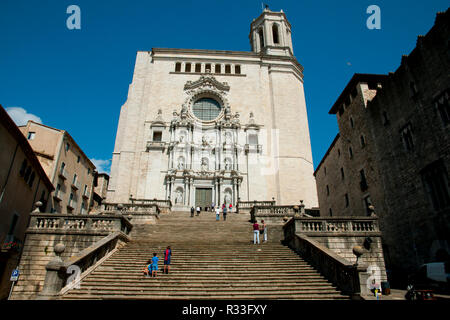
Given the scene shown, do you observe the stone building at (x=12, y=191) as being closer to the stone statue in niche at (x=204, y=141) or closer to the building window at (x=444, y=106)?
the stone statue in niche at (x=204, y=141)

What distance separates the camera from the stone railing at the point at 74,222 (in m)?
13.8

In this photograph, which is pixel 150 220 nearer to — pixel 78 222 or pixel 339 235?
pixel 78 222

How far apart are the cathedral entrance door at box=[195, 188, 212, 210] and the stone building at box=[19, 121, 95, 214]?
12.7 metres

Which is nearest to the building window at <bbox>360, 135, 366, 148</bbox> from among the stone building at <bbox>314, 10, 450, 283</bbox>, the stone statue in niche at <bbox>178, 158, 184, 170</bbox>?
the stone building at <bbox>314, 10, 450, 283</bbox>

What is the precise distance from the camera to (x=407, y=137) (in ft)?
60.0

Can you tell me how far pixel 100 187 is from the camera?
41938mm

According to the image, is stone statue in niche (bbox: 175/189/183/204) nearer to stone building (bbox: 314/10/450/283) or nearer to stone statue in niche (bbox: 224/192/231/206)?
stone statue in niche (bbox: 224/192/231/206)

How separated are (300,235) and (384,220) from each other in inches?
425

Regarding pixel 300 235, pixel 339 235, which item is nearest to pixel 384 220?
pixel 339 235

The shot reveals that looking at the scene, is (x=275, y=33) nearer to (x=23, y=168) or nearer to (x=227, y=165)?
(x=227, y=165)

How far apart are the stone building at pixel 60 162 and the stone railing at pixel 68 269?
16.1 meters

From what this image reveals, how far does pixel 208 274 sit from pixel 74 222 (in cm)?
779

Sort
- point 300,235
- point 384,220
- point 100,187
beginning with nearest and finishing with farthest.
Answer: point 300,235
point 384,220
point 100,187
